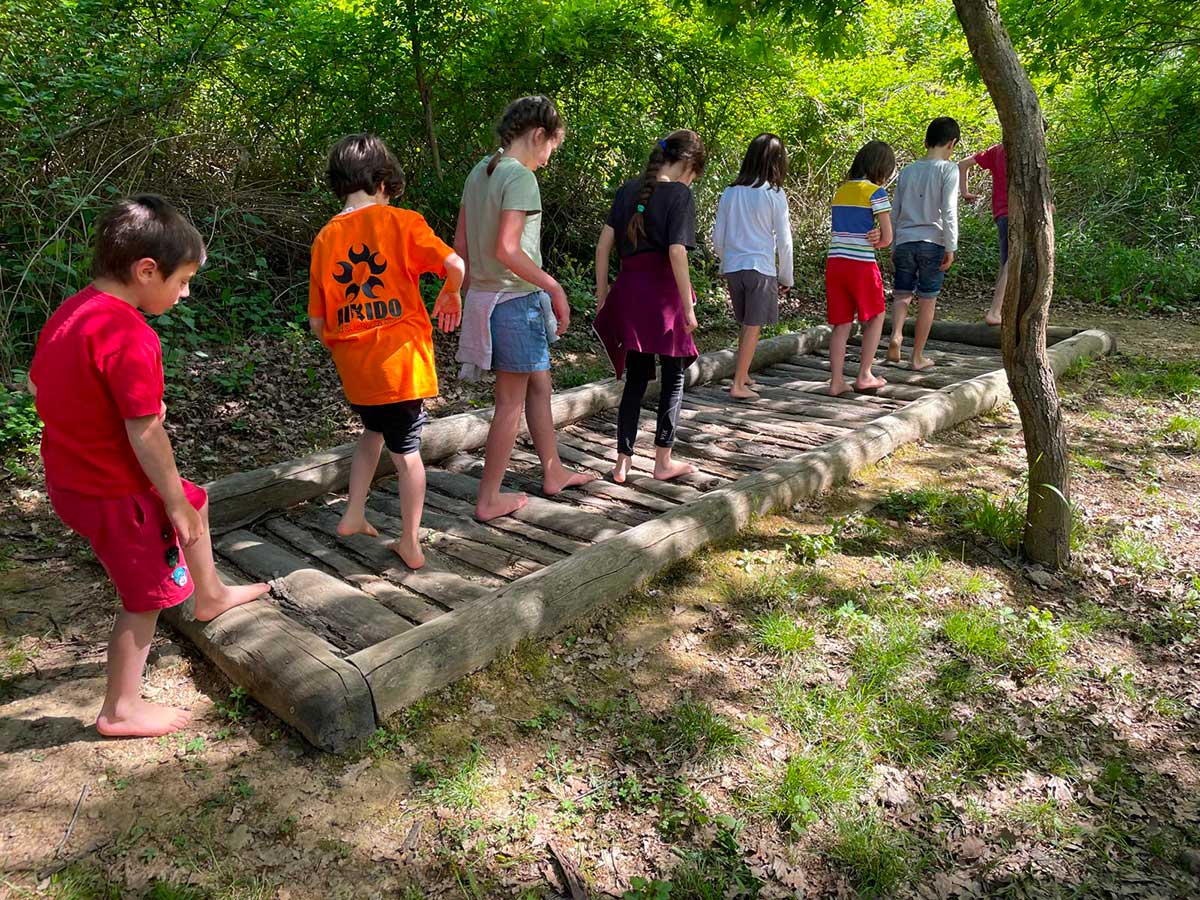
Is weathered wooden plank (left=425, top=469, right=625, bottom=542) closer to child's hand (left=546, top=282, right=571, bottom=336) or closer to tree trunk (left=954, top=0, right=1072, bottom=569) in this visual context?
child's hand (left=546, top=282, right=571, bottom=336)

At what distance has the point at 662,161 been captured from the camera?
14.0 feet

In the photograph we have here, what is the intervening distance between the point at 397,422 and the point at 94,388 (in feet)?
4.03

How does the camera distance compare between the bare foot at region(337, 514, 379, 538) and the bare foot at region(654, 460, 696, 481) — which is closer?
the bare foot at region(337, 514, 379, 538)

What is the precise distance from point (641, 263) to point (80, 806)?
3.27m

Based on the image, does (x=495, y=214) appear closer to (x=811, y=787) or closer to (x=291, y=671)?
(x=291, y=671)

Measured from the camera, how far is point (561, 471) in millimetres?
4719

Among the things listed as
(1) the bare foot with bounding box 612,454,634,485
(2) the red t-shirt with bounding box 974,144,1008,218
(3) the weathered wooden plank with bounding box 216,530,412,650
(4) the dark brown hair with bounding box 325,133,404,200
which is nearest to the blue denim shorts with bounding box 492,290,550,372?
(4) the dark brown hair with bounding box 325,133,404,200

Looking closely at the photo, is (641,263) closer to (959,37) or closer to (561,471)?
(561,471)

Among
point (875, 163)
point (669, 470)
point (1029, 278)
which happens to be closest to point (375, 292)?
point (669, 470)

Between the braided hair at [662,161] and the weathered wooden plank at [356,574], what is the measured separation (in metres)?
2.09

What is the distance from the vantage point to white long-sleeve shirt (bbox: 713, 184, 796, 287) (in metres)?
5.78

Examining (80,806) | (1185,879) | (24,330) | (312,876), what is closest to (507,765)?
(312,876)

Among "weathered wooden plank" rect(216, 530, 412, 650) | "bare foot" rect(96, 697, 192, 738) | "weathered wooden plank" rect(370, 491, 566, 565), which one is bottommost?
"bare foot" rect(96, 697, 192, 738)

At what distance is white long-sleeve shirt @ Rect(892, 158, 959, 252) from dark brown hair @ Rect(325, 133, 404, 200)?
4.63m
